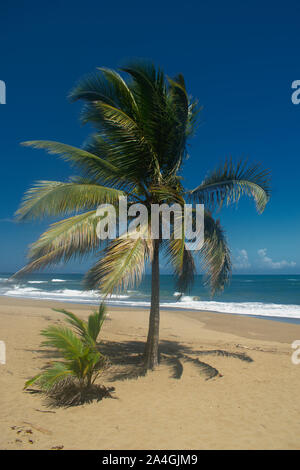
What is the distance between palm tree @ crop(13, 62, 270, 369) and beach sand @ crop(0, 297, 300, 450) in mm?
1117

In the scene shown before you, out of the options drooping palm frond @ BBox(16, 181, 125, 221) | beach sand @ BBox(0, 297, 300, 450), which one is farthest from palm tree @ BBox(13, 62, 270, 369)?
beach sand @ BBox(0, 297, 300, 450)

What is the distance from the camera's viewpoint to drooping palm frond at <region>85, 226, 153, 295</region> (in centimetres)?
459

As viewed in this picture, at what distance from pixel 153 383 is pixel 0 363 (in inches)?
138

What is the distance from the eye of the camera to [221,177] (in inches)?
239

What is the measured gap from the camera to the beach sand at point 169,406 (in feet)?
12.5

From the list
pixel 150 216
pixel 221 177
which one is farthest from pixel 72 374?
pixel 221 177

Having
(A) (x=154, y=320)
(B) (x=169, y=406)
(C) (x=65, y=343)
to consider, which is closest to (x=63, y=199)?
(C) (x=65, y=343)

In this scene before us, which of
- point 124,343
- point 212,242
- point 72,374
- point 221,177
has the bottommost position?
point 124,343

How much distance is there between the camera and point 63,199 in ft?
17.9

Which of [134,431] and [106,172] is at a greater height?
[106,172]

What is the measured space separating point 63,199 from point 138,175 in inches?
71.0

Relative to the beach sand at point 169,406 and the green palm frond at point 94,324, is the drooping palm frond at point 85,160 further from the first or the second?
the beach sand at point 169,406
